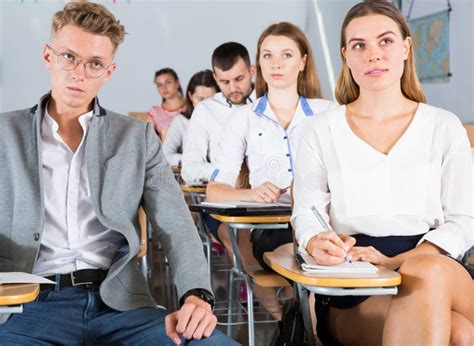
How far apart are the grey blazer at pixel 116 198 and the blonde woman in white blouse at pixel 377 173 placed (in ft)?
1.13

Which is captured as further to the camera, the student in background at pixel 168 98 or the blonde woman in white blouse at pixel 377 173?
the student in background at pixel 168 98

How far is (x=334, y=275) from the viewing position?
1.53 m

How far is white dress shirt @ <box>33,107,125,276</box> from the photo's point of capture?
180 cm

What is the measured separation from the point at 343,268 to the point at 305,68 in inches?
83.6

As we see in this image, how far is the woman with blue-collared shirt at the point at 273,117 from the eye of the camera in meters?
3.39

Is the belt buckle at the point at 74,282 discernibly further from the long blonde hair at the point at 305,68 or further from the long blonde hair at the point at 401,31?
the long blonde hair at the point at 305,68

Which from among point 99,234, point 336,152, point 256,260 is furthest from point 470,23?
point 99,234

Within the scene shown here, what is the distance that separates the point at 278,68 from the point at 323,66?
18.4 feet

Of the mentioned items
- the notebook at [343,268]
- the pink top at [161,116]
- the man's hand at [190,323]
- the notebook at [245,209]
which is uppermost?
the pink top at [161,116]

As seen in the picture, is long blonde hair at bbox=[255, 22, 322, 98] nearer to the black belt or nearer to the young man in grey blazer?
the young man in grey blazer

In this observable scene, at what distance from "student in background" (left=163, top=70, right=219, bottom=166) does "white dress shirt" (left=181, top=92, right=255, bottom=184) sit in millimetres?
822

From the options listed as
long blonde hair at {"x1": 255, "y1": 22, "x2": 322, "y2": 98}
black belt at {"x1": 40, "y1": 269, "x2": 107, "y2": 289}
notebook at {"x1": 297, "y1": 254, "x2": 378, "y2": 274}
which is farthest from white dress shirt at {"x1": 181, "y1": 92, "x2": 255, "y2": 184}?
notebook at {"x1": 297, "y1": 254, "x2": 378, "y2": 274}

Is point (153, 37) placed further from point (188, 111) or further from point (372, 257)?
point (372, 257)

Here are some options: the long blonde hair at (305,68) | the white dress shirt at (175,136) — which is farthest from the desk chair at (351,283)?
the white dress shirt at (175,136)
